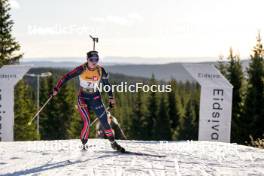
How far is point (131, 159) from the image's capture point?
9.20m

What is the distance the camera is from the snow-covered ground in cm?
821

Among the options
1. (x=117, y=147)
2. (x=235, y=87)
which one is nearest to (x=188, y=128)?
(x=235, y=87)

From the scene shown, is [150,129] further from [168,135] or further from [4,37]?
[4,37]

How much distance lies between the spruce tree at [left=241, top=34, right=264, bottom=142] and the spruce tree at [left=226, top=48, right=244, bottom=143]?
407mm

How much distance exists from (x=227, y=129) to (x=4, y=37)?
22.2 metres

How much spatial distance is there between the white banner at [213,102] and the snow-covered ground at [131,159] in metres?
0.72

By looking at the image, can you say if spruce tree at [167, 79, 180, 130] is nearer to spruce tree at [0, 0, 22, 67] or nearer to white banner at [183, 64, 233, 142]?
spruce tree at [0, 0, 22, 67]

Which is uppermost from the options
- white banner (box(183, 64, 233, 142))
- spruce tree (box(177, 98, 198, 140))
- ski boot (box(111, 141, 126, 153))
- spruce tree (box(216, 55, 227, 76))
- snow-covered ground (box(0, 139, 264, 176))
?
spruce tree (box(216, 55, 227, 76))

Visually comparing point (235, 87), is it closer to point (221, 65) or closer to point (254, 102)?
point (254, 102)

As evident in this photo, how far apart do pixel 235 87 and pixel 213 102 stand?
15.6m

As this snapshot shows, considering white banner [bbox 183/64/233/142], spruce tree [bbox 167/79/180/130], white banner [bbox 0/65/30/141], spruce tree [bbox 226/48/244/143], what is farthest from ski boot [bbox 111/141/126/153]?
spruce tree [bbox 167/79/180/130]

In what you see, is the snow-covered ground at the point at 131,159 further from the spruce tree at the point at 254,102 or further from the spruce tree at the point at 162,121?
the spruce tree at the point at 162,121

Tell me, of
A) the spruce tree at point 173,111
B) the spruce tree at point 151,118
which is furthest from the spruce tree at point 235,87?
the spruce tree at point 173,111

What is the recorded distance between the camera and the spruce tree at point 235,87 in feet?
84.8
